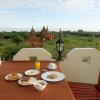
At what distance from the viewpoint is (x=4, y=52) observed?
341cm

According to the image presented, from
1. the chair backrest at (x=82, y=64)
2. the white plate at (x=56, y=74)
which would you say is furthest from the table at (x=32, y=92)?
the chair backrest at (x=82, y=64)

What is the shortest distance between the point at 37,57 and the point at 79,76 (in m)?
0.82

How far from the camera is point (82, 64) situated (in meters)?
2.90

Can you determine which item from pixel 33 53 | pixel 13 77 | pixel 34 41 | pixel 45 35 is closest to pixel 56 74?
pixel 13 77

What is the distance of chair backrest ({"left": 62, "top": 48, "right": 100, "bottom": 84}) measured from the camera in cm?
287

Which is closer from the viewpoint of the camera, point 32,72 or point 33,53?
point 32,72

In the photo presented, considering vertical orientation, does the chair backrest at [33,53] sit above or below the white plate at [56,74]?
above

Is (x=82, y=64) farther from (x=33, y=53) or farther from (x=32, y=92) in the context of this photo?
(x=32, y=92)

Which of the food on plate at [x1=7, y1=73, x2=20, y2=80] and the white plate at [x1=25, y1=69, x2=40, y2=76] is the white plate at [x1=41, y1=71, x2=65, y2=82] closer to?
the white plate at [x1=25, y1=69, x2=40, y2=76]

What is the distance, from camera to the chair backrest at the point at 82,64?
2.87 meters

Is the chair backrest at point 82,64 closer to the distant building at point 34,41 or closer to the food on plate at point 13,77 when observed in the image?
the distant building at point 34,41

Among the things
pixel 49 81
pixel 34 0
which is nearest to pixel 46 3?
pixel 34 0

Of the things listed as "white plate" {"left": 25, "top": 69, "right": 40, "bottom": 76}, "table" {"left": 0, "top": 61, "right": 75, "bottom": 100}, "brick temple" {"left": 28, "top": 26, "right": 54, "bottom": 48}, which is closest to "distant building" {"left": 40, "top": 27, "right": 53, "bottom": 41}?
"brick temple" {"left": 28, "top": 26, "right": 54, "bottom": 48}

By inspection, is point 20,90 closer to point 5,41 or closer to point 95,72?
point 95,72
